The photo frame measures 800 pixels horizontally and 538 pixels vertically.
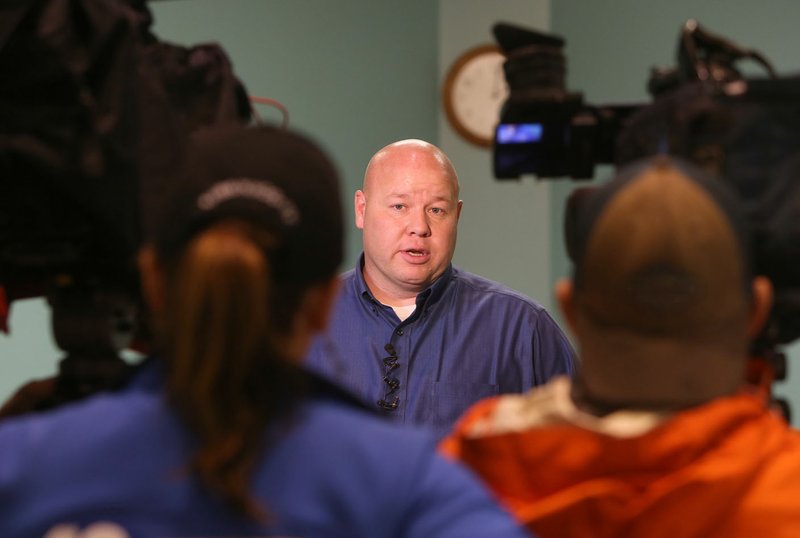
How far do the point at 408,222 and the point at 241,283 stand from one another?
1799 millimetres

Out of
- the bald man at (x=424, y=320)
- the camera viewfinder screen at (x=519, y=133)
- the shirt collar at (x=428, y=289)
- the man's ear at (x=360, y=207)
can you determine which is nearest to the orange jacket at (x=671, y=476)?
the camera viewfinder screen at (x=519, y=133)

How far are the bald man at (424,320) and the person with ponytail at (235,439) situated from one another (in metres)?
1.49

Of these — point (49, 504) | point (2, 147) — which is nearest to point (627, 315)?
point (49, 504)

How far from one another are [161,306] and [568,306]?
0.43 m

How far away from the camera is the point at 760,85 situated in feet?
A: 4.25

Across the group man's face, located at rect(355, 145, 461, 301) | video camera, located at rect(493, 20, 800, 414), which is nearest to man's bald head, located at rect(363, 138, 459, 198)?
man's face, located at rect(355, 145, 461, 301)

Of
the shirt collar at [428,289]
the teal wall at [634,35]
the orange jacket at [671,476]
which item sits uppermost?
the teal wall at [634,35]

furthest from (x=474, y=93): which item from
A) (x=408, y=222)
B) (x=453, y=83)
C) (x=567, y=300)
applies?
(x=567, y=300)

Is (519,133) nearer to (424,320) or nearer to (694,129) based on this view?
(694,129)

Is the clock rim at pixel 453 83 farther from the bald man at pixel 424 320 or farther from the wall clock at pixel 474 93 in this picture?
the bald man at pixel 424 320

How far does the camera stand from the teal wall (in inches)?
151

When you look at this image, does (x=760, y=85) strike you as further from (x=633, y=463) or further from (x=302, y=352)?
(x=302, y=352)

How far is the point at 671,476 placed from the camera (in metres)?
1.04

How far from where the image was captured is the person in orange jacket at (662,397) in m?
1.04
